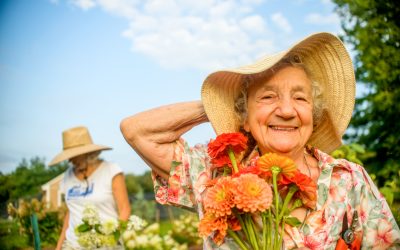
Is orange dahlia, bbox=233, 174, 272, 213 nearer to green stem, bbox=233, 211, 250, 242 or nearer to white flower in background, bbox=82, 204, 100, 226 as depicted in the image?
green stem, bbox=233, 211, 250, 242

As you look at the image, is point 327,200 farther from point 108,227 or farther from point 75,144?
point 75,144

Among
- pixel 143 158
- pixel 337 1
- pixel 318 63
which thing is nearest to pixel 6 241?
pixel 143 158

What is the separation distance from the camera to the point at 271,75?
1931 millimetres

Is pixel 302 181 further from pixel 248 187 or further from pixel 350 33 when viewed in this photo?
pixel 350 33

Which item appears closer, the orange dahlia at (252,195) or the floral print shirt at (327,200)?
the orange dahlia at (252,195)

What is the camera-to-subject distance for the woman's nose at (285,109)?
1851mm

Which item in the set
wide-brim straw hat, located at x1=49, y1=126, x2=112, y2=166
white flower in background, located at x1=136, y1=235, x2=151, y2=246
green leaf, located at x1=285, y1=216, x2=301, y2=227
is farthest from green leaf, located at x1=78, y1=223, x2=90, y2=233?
green leaf, located at x1=285, y1=216, x2=301, y2=227

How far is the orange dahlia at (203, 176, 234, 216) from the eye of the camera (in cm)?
151

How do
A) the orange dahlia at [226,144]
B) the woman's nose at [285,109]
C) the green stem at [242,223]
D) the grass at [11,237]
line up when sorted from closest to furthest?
the green stem at [242,223], the orange dahlia at [226,144], the woman's nose at [285,109], the grass at [11,237]

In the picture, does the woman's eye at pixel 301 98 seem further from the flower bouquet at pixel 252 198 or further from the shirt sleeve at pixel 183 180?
the shirt sleeve at pixel 183 180

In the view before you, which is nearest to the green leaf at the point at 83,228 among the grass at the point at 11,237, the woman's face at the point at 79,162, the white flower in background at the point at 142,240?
the white flower in background at the point at 142,240

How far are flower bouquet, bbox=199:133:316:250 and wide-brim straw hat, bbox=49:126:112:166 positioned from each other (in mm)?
3103

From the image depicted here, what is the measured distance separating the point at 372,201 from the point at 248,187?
65 centimetres

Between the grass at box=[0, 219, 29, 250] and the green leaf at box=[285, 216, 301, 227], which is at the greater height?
the green leaf at box=[285, 216, 301, 227]
